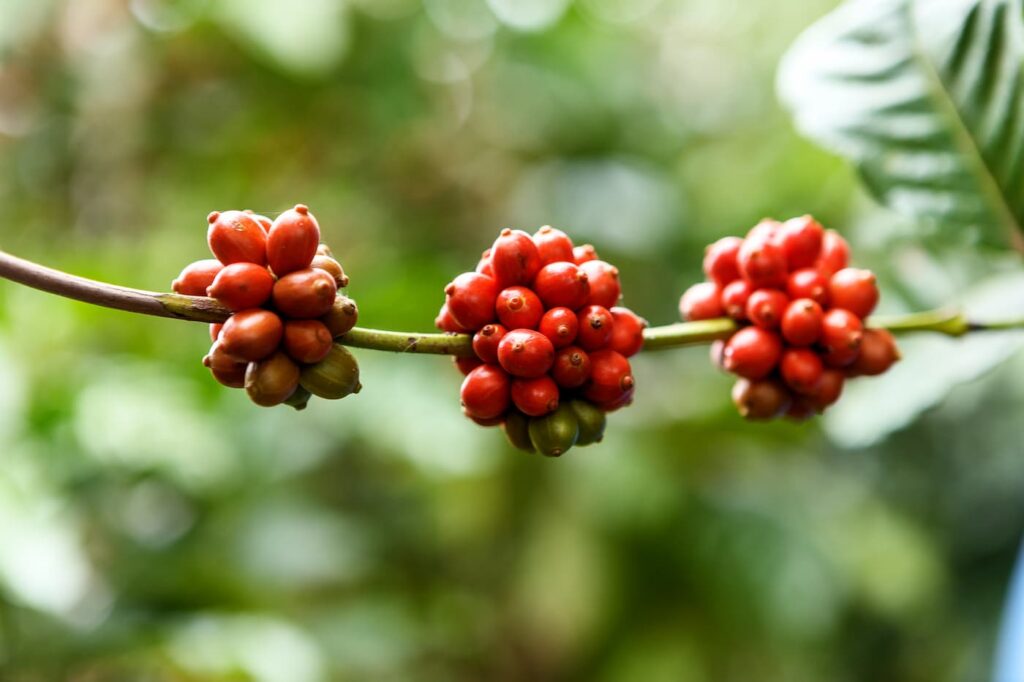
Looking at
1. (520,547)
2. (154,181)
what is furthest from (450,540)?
(154,181)

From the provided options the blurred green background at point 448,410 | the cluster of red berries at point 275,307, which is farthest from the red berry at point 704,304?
the blurred green background at point 448,410

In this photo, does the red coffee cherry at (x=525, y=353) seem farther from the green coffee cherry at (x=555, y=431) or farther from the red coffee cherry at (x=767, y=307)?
the red coffee cherry at (x=767, y=307)

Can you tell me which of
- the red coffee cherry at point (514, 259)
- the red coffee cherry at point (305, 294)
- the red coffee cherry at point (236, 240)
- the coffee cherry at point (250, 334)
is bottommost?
the coffee cherry at point (250, 334)

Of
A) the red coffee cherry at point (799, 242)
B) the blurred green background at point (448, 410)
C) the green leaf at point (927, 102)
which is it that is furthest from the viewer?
the blurred green background at point (448, 410)

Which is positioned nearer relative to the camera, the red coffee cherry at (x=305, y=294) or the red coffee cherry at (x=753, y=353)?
the red coffee cherry at (x=305, y=294)

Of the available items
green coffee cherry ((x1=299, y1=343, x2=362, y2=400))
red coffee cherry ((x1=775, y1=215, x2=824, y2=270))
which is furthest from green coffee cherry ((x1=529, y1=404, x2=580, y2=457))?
red coffee cherry ((x1=775, y1=215, x2=824, y2=270))

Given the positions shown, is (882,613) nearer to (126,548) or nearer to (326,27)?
(126,548)
